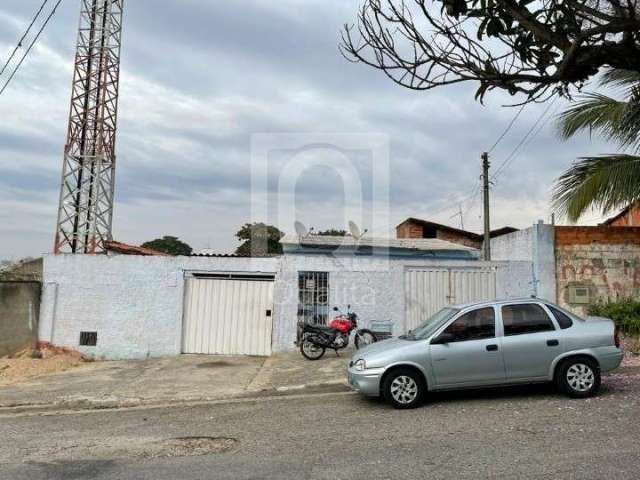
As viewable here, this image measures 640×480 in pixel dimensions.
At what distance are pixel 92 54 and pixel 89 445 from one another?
24389 millimetres

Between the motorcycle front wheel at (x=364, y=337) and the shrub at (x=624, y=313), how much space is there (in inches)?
205

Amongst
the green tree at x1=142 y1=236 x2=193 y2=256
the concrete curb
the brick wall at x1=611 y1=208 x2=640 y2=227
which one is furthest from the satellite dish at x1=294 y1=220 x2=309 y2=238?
the green tree at x1=142 y1=236 x2=193 y2=256

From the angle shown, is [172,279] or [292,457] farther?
[172,279]

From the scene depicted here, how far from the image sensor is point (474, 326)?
7.36 m

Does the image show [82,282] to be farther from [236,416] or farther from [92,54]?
[92,54]

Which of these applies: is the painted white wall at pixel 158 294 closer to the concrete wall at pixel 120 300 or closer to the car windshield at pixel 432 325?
the concrete wall at pixel 120 300

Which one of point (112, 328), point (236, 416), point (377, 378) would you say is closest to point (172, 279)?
point (112, 328)

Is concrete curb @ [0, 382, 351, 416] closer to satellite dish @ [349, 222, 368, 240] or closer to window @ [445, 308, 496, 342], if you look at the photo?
window @ [445, 308, 496, 342]

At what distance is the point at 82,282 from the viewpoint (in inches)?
496

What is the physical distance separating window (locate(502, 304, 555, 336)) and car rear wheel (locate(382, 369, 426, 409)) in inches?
56.6

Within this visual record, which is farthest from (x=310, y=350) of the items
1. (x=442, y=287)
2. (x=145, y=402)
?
(x=145, y=402)

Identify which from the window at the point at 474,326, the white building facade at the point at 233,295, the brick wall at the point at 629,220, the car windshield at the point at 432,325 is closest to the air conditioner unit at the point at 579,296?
the white building facade at the point at 233,295

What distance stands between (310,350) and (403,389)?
475 centimetres

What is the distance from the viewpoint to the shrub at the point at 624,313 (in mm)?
11344
